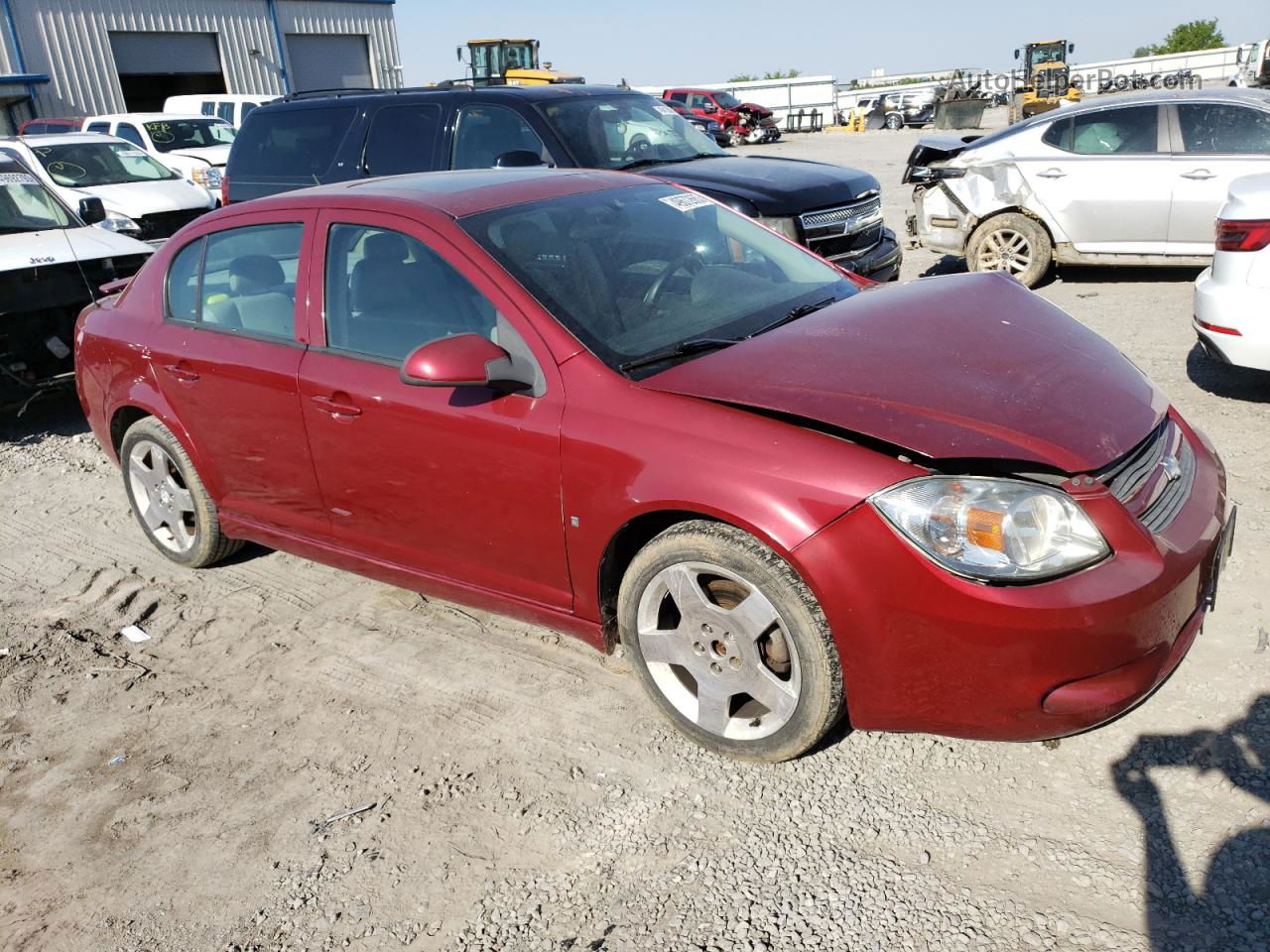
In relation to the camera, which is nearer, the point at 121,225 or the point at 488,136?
the point at 488,136

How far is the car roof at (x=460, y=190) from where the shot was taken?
3664 mm

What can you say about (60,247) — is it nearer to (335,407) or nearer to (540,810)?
(335,407)

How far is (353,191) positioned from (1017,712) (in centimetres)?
295

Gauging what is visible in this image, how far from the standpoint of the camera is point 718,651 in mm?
3021

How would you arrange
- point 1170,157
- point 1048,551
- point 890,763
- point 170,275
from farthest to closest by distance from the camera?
point 1170,157, point 170,275, point 890,763, point 1048,551

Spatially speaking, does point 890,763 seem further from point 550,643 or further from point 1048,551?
point 550,643

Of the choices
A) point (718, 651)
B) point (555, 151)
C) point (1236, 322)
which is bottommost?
point (718, 651)

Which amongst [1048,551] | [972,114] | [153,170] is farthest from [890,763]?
[972,114]

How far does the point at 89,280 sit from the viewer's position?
23.7ft

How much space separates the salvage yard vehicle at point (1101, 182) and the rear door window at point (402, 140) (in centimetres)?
440

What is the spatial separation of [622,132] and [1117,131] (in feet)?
13.3

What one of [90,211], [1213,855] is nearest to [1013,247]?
[1213,855]

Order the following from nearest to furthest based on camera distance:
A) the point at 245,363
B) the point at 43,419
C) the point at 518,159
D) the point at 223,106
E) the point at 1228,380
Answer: the point at 245,363, the point at 1228,380, the point at 43,419, the point at 518,159, the point at 223,106

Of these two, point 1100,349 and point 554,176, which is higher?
point 554,176
